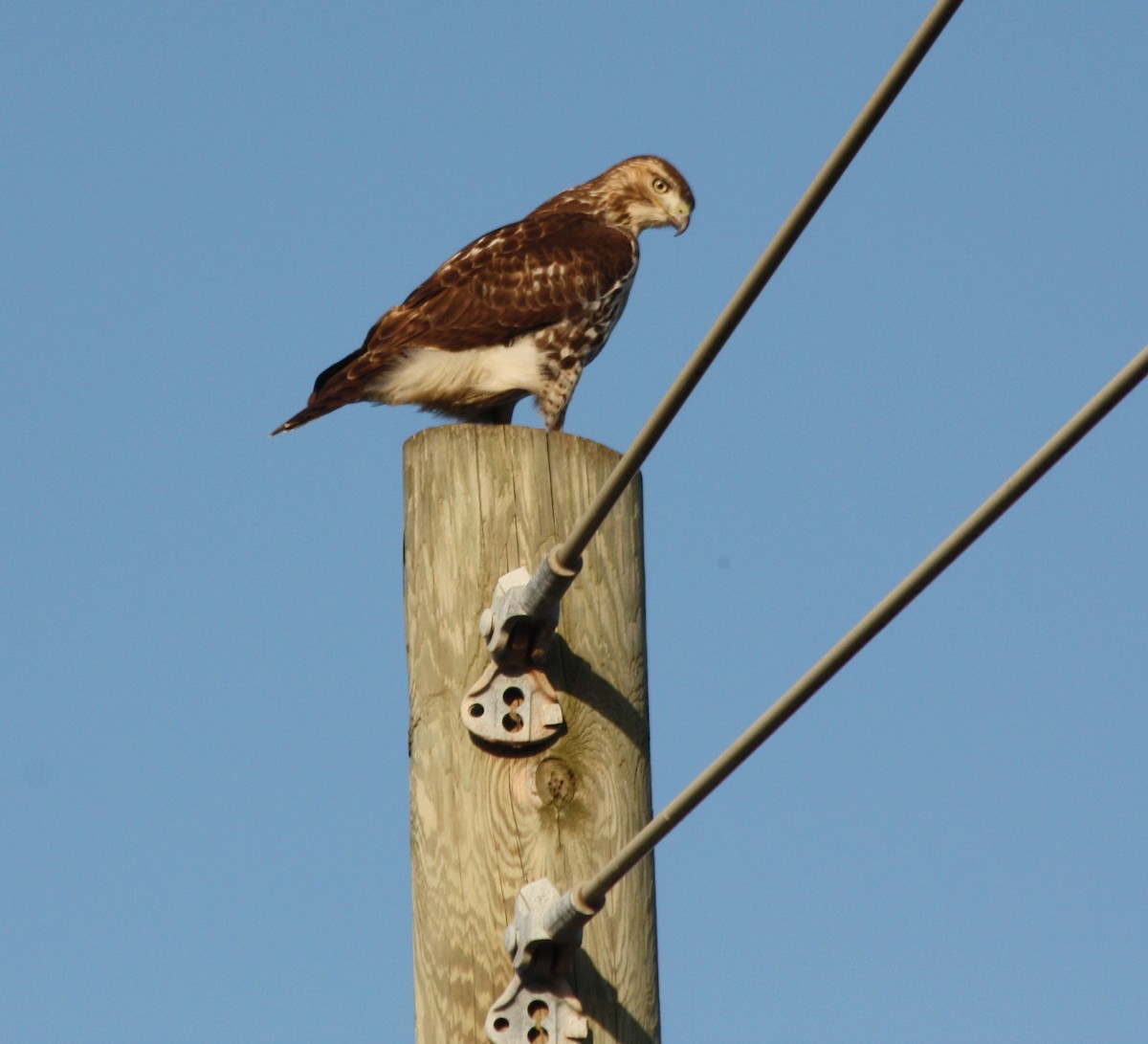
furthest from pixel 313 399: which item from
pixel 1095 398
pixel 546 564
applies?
pixel 1095 398

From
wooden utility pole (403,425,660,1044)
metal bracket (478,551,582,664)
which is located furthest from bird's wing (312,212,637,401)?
metal bracket (478,551,582,664)

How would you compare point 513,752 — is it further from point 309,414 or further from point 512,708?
point 309,414

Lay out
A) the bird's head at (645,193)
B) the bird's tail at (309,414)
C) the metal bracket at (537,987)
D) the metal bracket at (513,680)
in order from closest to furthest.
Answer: the metal bracket at (537,987) < the metal bracket at (513,680) < the bird's tail at (309,414) < the bird's head at (645,193)

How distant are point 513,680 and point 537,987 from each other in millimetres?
561

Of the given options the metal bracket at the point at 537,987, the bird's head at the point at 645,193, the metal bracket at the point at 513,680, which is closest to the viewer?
the metal bracket at the point at 537,987

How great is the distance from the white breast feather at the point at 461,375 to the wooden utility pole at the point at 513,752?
7.69ft

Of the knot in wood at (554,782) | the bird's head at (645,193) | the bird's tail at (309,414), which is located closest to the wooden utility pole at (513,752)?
the knot in wood at (554,782)

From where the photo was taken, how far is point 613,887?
11.3 feet

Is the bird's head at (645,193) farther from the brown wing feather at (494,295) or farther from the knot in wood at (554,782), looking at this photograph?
the knot in wood at (554,782)

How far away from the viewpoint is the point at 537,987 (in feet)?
11.2

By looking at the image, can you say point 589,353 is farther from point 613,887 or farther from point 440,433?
point 613,887

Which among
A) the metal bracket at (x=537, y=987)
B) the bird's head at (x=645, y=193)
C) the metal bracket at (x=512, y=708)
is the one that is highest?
the bird's head at (x=645, y=193)

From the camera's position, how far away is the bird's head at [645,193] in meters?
7.67

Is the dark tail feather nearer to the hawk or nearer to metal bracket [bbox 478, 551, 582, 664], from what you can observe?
the hawk
